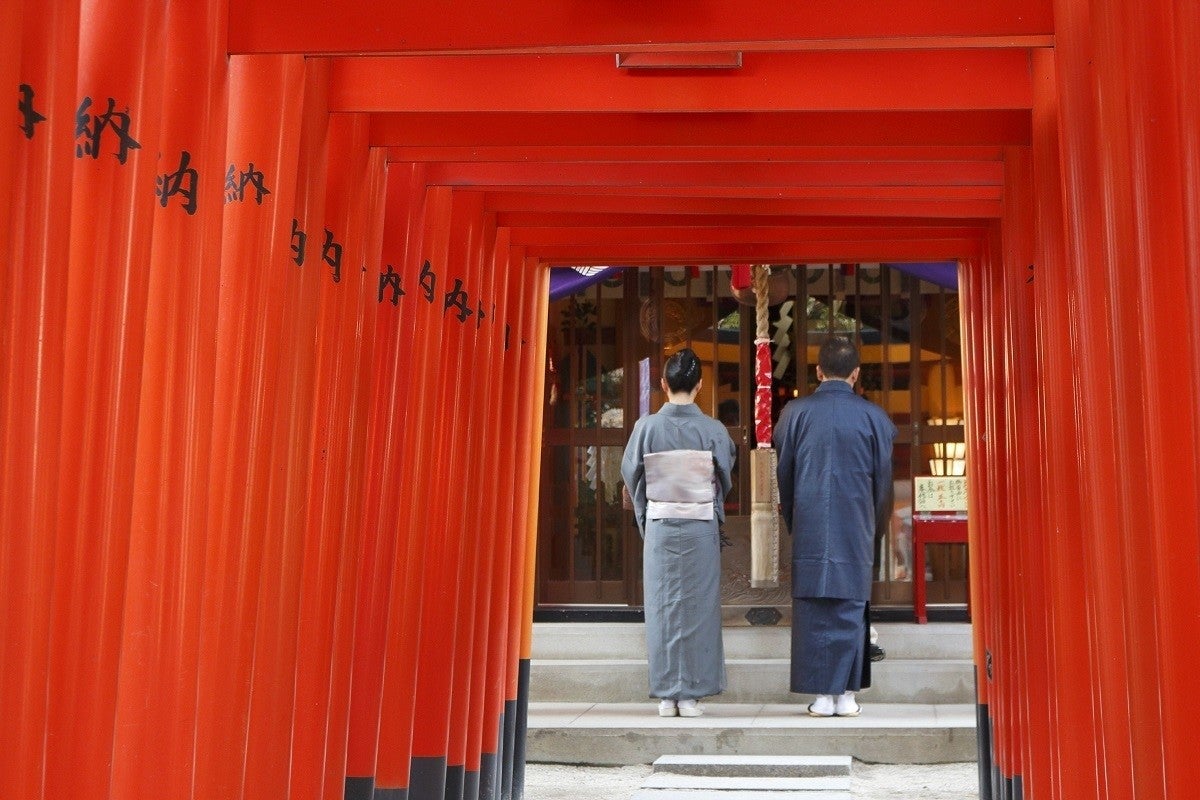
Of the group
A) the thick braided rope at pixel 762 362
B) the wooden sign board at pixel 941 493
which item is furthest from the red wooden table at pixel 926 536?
the thick braided rope at pixel 762 362

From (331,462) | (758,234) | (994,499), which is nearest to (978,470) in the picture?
(994,499)

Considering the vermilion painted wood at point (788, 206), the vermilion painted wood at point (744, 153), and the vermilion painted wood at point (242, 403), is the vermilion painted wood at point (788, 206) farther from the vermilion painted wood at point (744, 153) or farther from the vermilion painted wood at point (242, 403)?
the vermilion painted wood at point (242, 403)

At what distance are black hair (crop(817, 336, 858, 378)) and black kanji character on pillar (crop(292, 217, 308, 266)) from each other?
4316 millimetres

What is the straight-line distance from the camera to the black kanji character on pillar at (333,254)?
4199 mm

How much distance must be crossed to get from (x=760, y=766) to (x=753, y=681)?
4.83ft

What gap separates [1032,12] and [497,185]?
7.05 feet

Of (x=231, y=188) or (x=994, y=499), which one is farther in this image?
(x=994, y=499)

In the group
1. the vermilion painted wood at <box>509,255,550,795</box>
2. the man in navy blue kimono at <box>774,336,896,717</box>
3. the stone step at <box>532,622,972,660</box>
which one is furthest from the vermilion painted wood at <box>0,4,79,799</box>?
the stone step at <box>532,622,972,660</box>

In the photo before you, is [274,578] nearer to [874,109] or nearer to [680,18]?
[680,18]

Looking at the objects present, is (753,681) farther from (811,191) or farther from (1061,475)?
(1061,475)

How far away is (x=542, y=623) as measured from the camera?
29.7ft

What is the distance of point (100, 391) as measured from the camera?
273cm

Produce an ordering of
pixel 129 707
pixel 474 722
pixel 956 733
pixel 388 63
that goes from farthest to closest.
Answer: pixel 956 733, pixel 474 722, pixel 388 63, pixel 129 707

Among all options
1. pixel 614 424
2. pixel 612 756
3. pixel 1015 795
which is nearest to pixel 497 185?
pixel 1015 795
